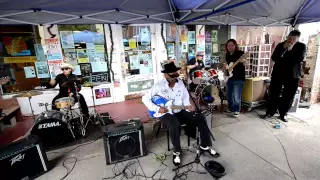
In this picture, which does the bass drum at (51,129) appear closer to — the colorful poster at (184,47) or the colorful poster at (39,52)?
the colorful poster at (39,52)

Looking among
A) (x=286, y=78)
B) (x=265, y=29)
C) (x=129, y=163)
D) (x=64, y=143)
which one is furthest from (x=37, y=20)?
(x=265, y=29)

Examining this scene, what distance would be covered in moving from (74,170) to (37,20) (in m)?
2.43

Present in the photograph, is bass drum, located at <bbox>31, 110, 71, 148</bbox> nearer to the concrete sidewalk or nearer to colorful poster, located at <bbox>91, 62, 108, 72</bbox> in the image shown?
the concrete sidewalk

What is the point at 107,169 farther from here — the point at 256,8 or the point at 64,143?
the point at 256,8

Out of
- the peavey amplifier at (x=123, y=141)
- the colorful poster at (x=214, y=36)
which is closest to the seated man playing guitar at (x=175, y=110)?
the peavey amplifier at (x=123, y=141)

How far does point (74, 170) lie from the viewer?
219cm

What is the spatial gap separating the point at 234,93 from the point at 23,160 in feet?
11.1

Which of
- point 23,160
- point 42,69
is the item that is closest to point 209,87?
point 23,160

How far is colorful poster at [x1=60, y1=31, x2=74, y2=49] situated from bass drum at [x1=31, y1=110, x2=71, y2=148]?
2059mm

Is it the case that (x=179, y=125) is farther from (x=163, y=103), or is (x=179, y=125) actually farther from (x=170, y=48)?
(x=170, y=48)

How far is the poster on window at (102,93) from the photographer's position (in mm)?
4604

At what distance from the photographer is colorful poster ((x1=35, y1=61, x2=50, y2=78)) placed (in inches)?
158

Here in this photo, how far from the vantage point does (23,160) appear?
6.42 ft

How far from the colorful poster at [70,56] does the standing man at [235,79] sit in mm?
3403
